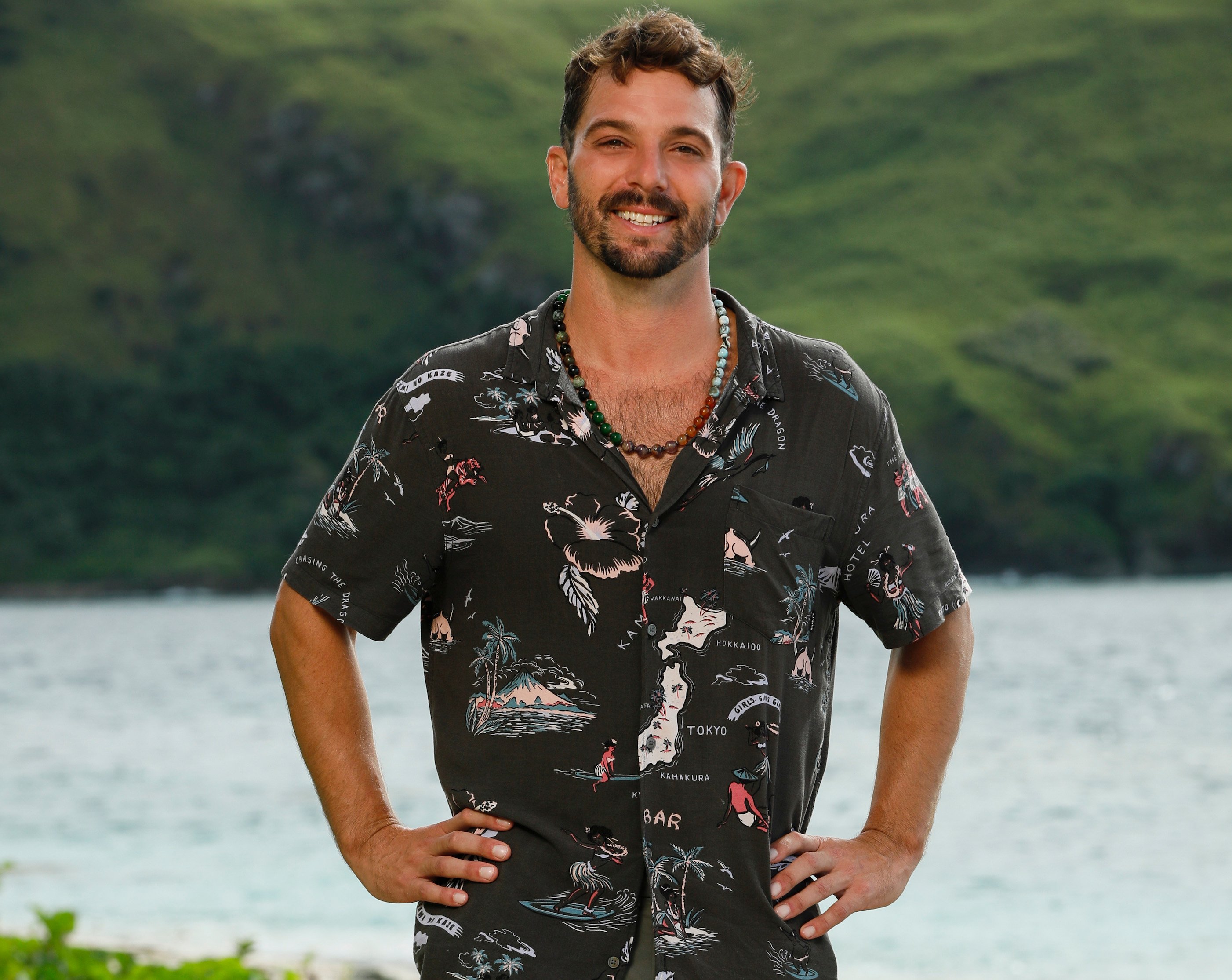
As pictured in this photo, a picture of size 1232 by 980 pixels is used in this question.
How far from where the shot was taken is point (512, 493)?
115 inches

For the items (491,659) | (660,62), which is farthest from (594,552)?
(660,62)

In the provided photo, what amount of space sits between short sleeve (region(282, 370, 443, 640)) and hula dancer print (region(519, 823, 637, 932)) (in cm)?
60

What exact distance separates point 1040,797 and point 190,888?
14776 mm

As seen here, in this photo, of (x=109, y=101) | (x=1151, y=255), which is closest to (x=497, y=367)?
(x=1151, y=255)

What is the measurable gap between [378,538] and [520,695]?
43 cm

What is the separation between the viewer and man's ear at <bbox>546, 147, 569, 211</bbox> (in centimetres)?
320

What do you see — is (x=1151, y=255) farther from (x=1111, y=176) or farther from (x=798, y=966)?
(x=798, y=966)

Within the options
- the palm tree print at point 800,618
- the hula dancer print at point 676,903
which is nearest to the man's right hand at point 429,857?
the hula dancer print at point 676,903

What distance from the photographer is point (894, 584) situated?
3047mm

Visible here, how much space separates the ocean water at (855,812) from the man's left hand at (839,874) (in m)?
6.06

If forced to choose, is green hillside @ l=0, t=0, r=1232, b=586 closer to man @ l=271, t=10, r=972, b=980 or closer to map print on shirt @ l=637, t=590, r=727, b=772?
man @ l=271, t=10, r=972, b=980

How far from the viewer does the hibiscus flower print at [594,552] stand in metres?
2.88

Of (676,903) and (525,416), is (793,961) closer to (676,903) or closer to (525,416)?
(676,903)

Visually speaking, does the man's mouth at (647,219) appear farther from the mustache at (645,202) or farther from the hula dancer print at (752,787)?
the hula dancer print at (752,787)
